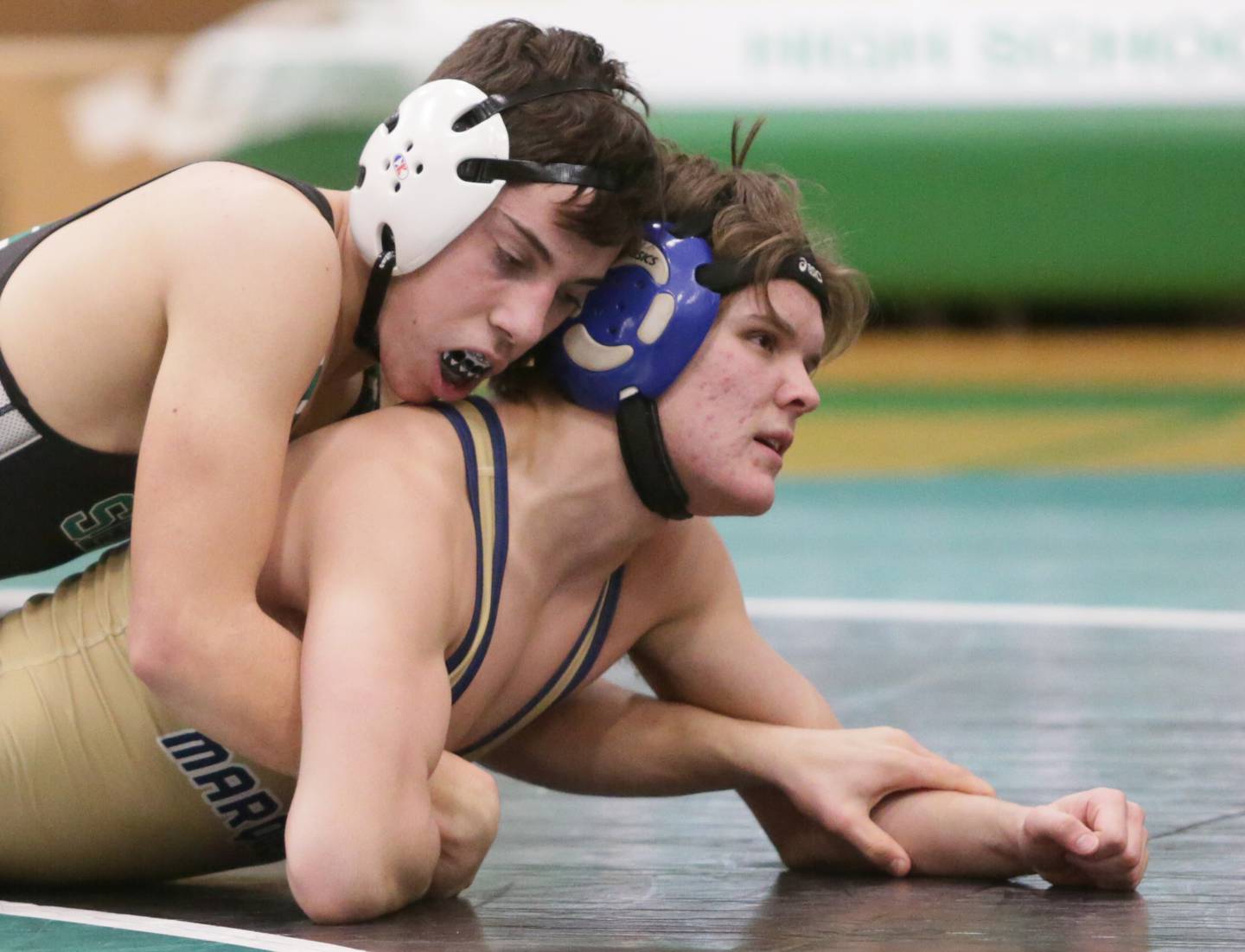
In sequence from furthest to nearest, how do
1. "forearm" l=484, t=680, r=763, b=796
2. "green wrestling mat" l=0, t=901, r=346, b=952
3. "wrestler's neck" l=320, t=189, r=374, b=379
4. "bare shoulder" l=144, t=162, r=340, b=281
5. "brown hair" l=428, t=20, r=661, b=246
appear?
"forearm" l=484, t=680, r=763, b=796 < "wrestler's neck" l=320, t=189, r=374, b=379 < "brown hair" l=428, t=20, r=661, b=246 < "bare shoulder" l=144, t=162, r=340, b=281 < "green wrestling mat" l=0, t=901, r=346, b=952

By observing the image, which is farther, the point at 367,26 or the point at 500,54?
the point at 367,26

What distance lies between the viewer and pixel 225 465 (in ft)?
7.49

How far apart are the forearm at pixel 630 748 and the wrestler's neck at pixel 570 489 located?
0.30 meters

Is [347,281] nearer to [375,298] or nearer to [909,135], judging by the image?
[375,298]

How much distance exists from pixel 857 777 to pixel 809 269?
706mm

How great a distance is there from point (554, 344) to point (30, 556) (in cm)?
78

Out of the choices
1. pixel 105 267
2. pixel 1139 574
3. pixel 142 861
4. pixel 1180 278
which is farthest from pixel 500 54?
pixel 1180 278

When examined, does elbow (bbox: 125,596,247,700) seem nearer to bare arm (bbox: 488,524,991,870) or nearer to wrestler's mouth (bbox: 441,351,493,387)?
wrestler's mouth (bbox: 441,351,493,387)

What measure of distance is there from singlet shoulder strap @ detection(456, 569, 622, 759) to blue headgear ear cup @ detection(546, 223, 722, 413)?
0.28 meters

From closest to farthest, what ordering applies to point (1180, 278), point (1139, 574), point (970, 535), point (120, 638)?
point (120, 638) → point (1139, 574) → point (970, 535) → point (1180, 278)

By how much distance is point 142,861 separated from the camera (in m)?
2.61

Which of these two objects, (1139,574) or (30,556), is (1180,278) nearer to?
(1139,574)

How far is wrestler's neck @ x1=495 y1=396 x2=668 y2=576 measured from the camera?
8.57ft

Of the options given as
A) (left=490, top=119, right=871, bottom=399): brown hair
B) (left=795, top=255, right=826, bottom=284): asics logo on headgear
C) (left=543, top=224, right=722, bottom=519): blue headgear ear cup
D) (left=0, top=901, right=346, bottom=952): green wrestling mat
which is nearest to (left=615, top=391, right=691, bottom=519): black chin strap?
(left=543, top=224, right=722, bottom=519): blue headgear ear cup
